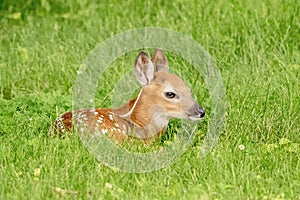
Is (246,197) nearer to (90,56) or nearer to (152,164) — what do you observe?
(152,164)

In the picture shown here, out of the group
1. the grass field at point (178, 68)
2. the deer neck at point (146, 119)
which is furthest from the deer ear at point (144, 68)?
the grass field at point (178, 68)

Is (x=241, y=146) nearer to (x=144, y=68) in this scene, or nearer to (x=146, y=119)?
(x=146, y=119)

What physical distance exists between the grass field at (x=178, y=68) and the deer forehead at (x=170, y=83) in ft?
1.23

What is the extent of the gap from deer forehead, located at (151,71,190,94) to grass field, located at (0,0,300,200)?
0.38 m

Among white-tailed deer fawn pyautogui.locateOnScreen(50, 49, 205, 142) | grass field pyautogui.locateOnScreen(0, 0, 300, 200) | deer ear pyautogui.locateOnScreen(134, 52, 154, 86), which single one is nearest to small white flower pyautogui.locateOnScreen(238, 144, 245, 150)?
grass field pyautogui.locateOnScreen(0, 0, 300, 200)

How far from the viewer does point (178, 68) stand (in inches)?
301

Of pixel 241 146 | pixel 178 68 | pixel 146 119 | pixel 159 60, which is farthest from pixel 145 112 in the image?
pixel 178 68

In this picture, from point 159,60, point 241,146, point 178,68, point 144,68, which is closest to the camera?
point 241,146

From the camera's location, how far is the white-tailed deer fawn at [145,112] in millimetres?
6020

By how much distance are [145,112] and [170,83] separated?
255 millimetres

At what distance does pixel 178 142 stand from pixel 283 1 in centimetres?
289

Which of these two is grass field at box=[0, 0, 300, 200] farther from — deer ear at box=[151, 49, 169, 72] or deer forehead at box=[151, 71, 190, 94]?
deer ear at box=[151, 49, 169, 72]

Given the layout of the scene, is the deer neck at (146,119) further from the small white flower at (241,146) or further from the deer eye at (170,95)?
the small white flower at (241,146)

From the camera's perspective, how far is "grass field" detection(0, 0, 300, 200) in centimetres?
531
